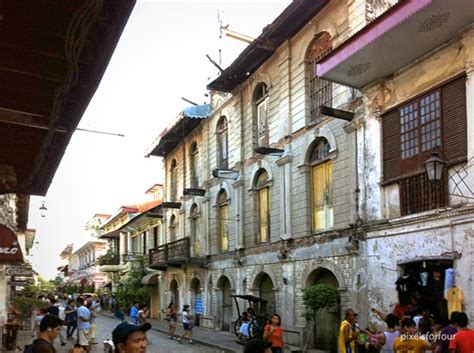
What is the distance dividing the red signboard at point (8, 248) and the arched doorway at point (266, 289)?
37.4 ft

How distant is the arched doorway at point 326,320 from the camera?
1753 cm

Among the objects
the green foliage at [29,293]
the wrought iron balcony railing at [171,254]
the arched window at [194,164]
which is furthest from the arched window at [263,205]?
the green foliage at [29,293]

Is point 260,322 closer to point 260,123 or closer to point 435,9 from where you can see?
point 260,123

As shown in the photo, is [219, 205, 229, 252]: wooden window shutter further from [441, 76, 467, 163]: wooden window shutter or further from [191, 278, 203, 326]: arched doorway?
[441, 76, 467, 163]: wooden window shutter

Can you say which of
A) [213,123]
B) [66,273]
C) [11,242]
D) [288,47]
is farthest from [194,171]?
[66,273]

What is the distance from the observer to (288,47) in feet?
67.8

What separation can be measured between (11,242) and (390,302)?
8532 mm

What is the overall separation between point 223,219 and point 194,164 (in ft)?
17.2

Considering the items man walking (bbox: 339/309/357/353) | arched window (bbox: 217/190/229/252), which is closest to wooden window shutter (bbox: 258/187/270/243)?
arched window (bbox: 217/190/229/252)

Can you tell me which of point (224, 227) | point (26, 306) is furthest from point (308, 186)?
point (26, 306)

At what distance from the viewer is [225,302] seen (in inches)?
1025

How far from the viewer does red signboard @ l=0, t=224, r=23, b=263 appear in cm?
1120

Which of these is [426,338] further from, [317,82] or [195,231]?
[195,231]

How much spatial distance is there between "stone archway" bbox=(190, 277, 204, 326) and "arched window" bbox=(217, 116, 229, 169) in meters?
6.13
